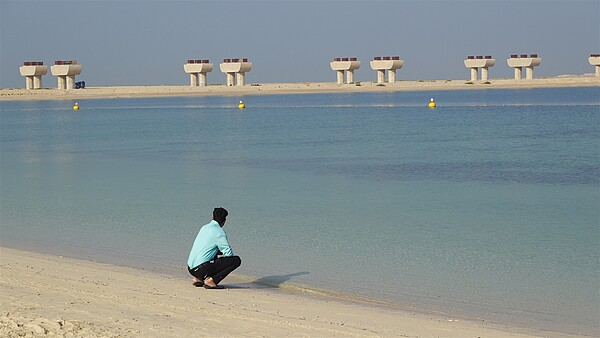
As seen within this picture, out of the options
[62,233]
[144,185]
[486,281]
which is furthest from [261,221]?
[144,185]

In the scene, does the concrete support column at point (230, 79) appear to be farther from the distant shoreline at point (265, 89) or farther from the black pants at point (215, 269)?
the black pants at point (215, 269)

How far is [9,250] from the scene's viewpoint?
15.2 meters

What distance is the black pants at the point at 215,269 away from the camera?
38.3 ft

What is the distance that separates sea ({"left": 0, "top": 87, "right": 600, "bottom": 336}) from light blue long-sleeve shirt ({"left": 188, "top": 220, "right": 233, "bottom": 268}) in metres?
1.21

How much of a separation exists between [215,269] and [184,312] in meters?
1.77

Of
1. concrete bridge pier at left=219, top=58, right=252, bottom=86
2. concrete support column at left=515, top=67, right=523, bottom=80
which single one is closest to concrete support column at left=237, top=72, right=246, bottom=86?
concrete bridge pier at left=219, top=58, right=252, bottom=86

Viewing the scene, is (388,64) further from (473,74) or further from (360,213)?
(360,213)

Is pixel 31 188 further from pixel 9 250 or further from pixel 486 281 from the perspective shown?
pixel 486 281

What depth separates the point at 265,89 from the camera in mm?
170500

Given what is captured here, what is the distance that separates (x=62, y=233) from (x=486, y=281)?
8196 mm

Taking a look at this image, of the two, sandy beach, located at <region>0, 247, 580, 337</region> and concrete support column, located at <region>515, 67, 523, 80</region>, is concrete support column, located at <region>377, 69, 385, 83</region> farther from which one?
sandy beach, located at <region>0, 247, 580, 337</region>

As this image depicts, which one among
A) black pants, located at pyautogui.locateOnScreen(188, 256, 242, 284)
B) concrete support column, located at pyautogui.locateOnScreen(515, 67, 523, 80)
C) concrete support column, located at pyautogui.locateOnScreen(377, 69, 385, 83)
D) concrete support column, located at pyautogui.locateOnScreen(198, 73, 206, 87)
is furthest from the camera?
concrete support column, located at pyautogui.locateOnScreen(515, 67, 523, 80)

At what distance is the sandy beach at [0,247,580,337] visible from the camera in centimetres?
904

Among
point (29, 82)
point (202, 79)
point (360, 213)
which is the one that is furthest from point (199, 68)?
point (360, 213)
